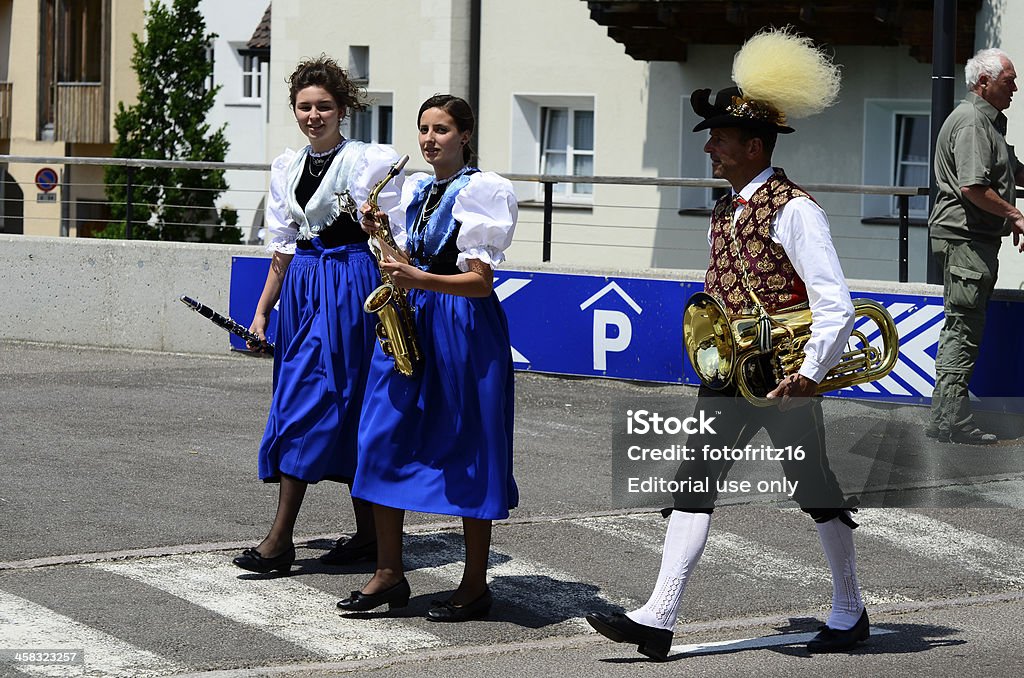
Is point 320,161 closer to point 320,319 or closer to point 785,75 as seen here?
Result: point 320,319

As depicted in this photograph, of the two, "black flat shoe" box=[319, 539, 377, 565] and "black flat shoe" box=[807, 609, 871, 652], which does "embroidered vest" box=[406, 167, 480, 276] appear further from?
"black flat shoe" box=[807, 609, 871, 652]

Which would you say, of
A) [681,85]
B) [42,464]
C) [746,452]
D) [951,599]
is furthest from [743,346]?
[681,85]

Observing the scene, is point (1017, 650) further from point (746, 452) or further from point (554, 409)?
point (554, 409)

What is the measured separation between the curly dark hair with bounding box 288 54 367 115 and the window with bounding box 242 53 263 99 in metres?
28.1

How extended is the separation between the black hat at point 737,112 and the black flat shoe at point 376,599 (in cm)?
196

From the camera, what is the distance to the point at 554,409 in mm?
11273

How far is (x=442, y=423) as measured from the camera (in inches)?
239

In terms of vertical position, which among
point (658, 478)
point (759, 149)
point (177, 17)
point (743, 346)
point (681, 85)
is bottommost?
point (658, 478)

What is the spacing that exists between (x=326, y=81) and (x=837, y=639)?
292cm

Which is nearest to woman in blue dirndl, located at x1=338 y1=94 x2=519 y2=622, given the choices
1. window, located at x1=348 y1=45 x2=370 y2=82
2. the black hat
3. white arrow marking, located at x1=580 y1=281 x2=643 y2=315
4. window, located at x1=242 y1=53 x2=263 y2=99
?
the black hat

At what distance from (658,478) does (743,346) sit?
55.6 inches

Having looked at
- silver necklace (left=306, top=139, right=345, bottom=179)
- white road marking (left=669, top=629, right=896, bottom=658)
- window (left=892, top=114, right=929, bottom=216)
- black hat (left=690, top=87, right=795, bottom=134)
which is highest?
window (left=892, top=114, right=929, bottom=216)

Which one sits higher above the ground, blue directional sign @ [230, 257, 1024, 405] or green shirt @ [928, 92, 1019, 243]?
green shirt @ [928, 92, 1019, 243]

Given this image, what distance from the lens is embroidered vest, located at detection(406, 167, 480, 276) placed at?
6016 mm
